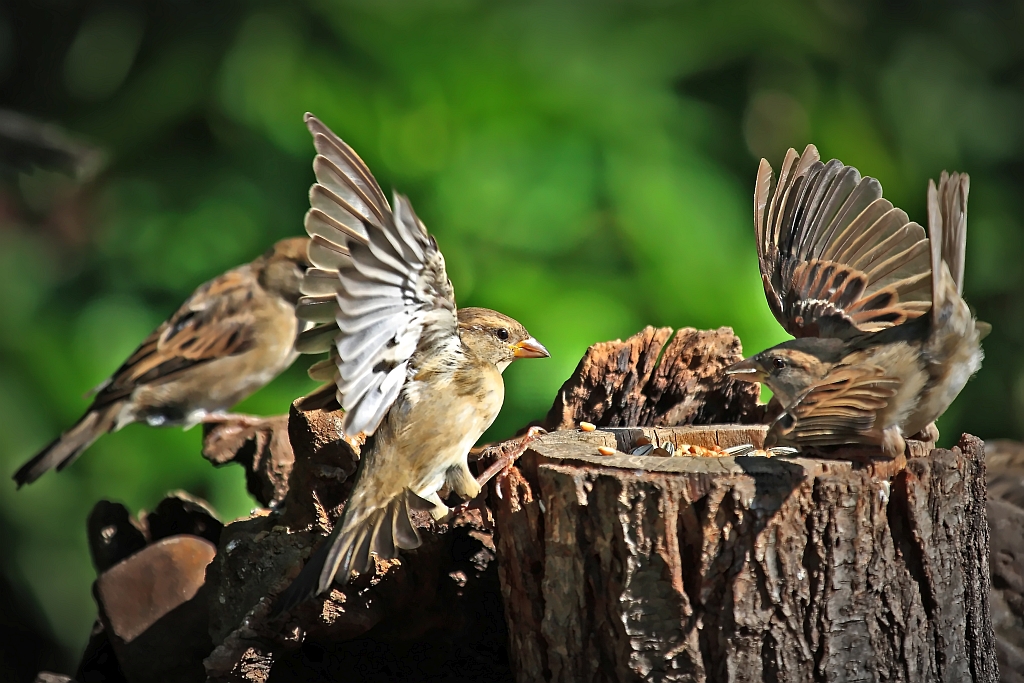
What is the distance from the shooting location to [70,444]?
3713mm

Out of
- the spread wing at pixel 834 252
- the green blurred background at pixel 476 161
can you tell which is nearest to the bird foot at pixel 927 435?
the spread wing at pixel 834 252

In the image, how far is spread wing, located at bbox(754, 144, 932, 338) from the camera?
255 cm

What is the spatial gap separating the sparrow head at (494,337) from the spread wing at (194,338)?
1565mm

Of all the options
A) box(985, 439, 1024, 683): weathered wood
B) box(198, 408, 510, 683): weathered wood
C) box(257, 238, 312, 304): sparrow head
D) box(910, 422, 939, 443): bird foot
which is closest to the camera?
box(910, 422, 939, 443): bird foot

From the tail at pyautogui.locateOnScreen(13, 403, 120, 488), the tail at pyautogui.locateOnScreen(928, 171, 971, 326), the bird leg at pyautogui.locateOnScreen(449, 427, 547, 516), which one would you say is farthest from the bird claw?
the tail at pyautogui.locateOnScreen(13, 403, 120, 488)

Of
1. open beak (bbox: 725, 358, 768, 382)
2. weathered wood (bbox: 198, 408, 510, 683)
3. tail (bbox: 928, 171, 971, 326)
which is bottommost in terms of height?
weathered wood (bbox: 198, 408, 510, 683)

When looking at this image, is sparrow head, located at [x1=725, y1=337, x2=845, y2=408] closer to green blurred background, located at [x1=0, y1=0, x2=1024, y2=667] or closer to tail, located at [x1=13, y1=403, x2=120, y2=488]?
green blurred background, located at [x1=0, y1=0, x2=1024, y2=667]

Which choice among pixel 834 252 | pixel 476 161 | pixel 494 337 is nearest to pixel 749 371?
pixel 834 252

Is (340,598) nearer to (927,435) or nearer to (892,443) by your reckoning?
(892,443)

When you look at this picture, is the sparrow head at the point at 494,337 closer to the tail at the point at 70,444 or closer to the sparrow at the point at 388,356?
the sparrow at the point at 388,356

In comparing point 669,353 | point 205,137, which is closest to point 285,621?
point 669,353

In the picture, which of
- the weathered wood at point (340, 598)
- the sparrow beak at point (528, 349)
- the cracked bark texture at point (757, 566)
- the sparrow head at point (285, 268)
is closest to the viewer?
the cracked bark texture at point (757, 566)

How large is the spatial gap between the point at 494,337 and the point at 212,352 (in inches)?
67.1

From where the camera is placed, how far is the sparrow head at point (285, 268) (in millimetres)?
3920
